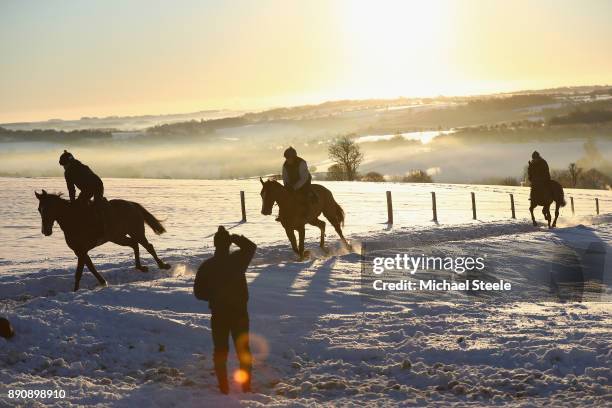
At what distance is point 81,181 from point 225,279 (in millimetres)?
7246

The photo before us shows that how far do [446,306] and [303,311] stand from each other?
A: 2.51 meters

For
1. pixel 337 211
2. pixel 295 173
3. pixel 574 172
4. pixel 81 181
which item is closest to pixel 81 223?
pixel 81 181

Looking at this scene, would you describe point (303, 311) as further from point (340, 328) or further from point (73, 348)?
point (73, 348)

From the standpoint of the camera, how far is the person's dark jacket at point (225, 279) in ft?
26.8

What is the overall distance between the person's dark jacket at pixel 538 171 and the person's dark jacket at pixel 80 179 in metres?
17.7

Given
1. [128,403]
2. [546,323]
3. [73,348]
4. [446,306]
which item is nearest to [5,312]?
[73,348]

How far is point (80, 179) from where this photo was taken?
14.3 meters

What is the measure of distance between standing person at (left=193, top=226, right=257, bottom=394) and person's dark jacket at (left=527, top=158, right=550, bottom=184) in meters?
20.8

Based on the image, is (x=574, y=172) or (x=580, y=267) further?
(x=574, y=172)

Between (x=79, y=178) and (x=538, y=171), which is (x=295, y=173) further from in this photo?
(x=538, y=171)

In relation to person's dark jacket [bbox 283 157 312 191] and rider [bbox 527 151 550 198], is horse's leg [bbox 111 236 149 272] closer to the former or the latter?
person's dark jacket [bbox 283 157 312 191]

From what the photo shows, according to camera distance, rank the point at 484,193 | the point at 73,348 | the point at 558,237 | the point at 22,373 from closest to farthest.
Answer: the point at 22,373
the point at 73,348
the point at 558,237
the point at 484,193

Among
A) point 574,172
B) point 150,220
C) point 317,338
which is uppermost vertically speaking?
point 150,220

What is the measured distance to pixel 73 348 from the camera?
985cm
